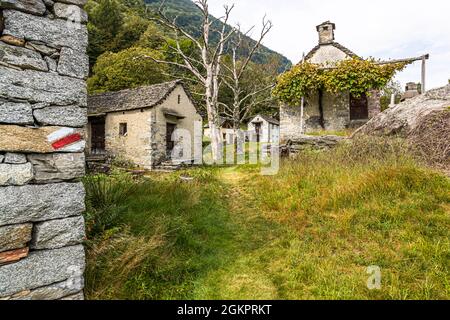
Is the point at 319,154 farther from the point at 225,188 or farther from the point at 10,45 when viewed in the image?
the point at 10,45

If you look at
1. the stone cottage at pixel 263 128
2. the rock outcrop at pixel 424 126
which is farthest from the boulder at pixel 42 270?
the stone cottage at pixel 263 128

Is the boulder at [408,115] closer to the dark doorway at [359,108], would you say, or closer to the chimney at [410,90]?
the chimney at [410,90]

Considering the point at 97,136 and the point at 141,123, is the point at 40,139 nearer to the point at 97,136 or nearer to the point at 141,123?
the point at 141,123

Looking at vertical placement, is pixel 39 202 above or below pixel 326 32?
below

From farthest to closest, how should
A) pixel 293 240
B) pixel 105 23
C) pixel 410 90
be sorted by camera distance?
1. pixel 105 23
2. pixel 410 90
3. pixel 293 240

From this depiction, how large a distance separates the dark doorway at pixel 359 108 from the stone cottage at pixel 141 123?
9.75 metres

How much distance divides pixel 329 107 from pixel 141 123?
1036 centimetres

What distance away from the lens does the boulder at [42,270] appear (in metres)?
2.19

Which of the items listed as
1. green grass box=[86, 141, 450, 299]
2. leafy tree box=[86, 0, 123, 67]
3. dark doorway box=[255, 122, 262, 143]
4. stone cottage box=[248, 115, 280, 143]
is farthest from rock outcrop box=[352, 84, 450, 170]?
leafy tree box=[86, 0, 123, 67]

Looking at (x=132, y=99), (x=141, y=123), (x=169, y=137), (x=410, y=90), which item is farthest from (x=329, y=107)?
(x=132, y=99)

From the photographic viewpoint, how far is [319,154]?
8.10 meters

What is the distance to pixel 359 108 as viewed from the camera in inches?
567

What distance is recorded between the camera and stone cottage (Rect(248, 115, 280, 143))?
109 feet

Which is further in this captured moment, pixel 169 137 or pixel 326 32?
pixel 169 137
